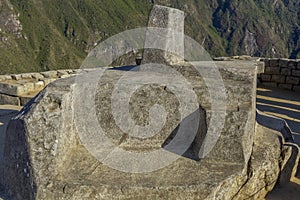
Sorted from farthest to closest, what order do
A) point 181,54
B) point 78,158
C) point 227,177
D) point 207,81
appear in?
point 181,54, point 207,81, point 78,158, point 227,177

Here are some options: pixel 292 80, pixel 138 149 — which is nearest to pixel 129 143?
pixel 138 149

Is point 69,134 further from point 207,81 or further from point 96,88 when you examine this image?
point 207,81

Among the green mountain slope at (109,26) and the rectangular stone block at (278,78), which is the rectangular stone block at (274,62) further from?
the green mountain slope at (109,26)

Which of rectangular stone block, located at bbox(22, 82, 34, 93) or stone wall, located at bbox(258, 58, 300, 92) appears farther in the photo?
stone wall, located at bbox(258, 58, 300, 92)

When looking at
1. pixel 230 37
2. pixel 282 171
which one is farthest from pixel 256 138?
pixel 230 37

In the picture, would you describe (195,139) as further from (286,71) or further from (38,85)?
(286,71)

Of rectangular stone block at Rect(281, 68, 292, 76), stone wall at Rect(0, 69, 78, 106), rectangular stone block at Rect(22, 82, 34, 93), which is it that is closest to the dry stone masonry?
stone wall at Rect(0, 69, 78, 106)

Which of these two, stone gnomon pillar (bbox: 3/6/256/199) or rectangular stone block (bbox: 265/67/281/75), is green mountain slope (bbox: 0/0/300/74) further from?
stone gnomon pillar (bbox: 3/6/256/199)
